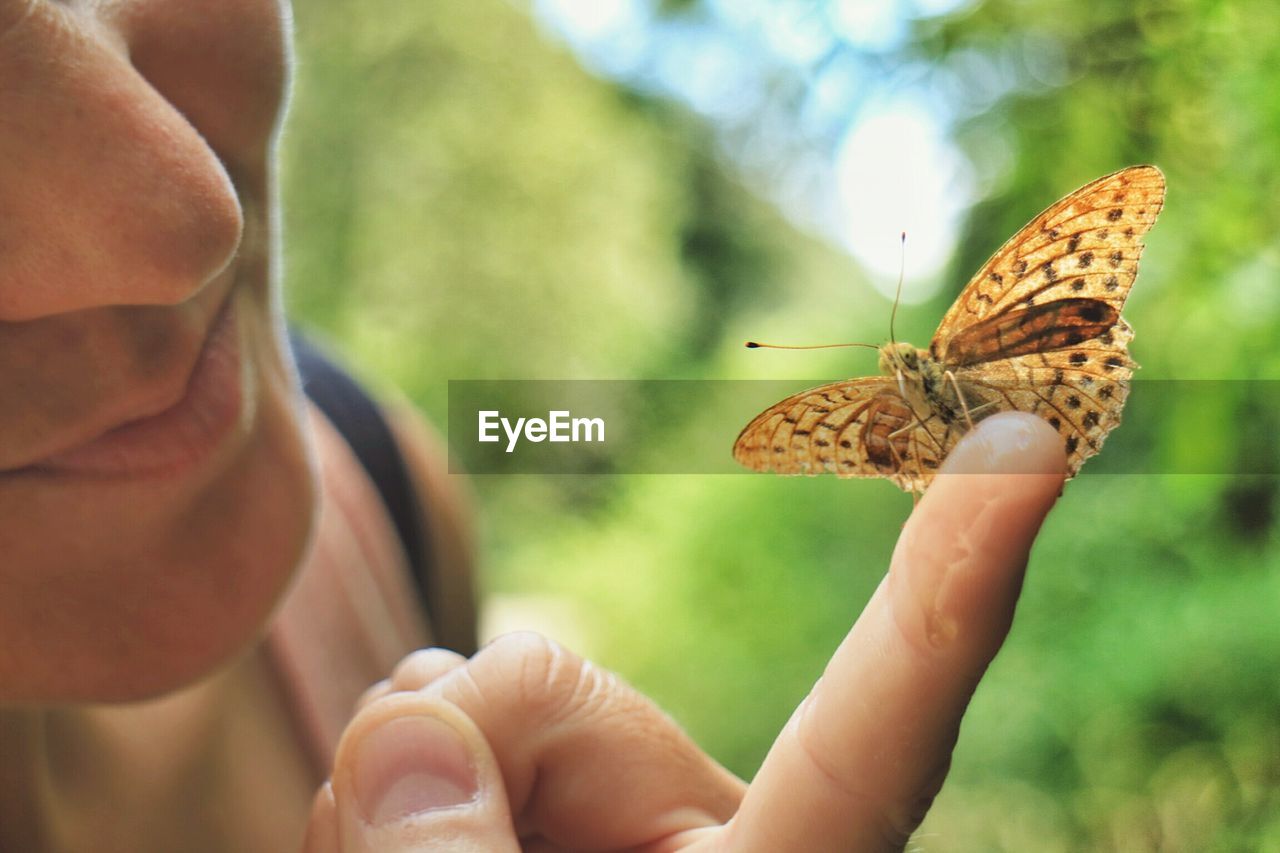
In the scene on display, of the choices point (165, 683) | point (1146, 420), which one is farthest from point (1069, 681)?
point (165, 683)

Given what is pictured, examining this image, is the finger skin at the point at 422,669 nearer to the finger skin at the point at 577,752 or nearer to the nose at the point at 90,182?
the finger skin at the point at 577,752

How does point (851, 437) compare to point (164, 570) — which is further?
point (164, 570)

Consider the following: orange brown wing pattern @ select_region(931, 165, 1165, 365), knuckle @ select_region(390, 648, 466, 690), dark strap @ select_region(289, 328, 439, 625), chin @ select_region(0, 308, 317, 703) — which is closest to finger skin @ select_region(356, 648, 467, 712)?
knuckle @ select_region(390, 648, 466, 690)

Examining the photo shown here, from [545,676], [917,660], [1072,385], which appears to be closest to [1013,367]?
[1072,385]

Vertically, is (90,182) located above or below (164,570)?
above

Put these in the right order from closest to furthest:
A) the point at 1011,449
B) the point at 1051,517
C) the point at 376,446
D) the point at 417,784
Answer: the point at 1011,449
the point at 417,784
the point at 376,446
the point at 1051,517

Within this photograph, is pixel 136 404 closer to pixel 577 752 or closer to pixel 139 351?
pixel 139 351

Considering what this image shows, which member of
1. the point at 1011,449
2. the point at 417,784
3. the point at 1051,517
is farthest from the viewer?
the point at 1051,517

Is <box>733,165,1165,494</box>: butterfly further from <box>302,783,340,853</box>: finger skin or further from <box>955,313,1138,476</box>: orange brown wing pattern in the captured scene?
<box>302,783,340,853</box>: finger skin
